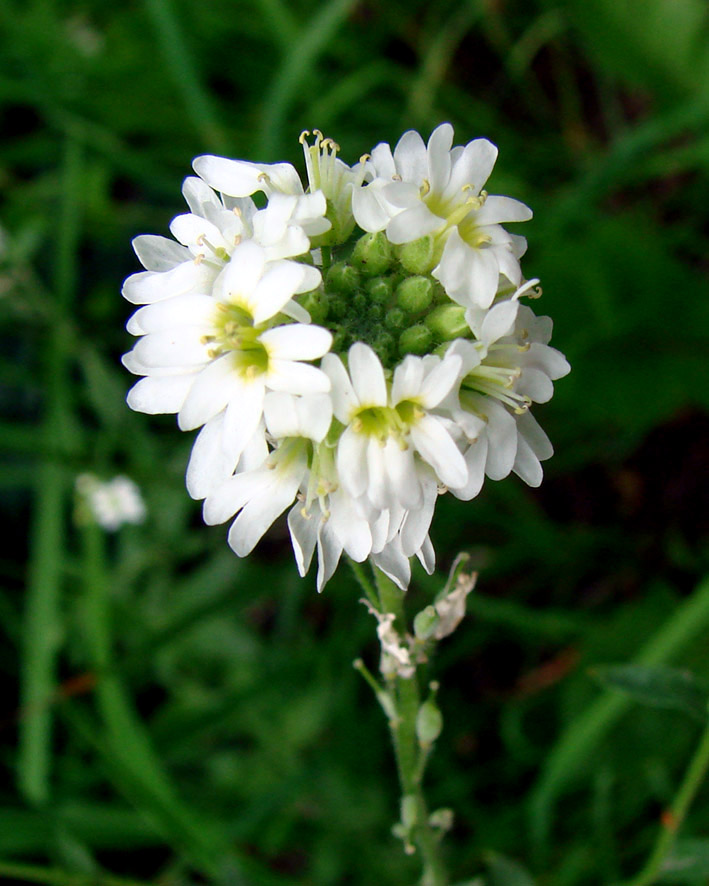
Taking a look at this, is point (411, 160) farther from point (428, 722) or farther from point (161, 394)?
point (428, 722)

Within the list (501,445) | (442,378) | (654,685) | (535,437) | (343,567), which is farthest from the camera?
(343,567)

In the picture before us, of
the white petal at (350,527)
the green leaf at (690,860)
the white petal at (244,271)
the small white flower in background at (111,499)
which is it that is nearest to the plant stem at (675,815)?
the green leaf at (690,860)

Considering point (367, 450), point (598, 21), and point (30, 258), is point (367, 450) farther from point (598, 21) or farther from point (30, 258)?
point (30, 258)

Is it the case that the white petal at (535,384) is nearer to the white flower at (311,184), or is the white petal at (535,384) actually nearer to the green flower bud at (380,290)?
the green flower bud at (380,290)

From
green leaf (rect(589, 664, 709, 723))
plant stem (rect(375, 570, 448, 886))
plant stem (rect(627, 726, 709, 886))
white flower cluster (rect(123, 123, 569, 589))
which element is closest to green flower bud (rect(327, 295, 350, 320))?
white flower cluster (rect(123, 123, 569, 589))

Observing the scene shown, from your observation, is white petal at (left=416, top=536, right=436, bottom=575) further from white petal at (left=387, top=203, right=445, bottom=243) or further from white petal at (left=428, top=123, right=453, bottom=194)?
white petal at (left=428, top=123, right=453, bottom=194)

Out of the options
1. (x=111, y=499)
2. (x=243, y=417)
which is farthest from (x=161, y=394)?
(x=111, y=499)
